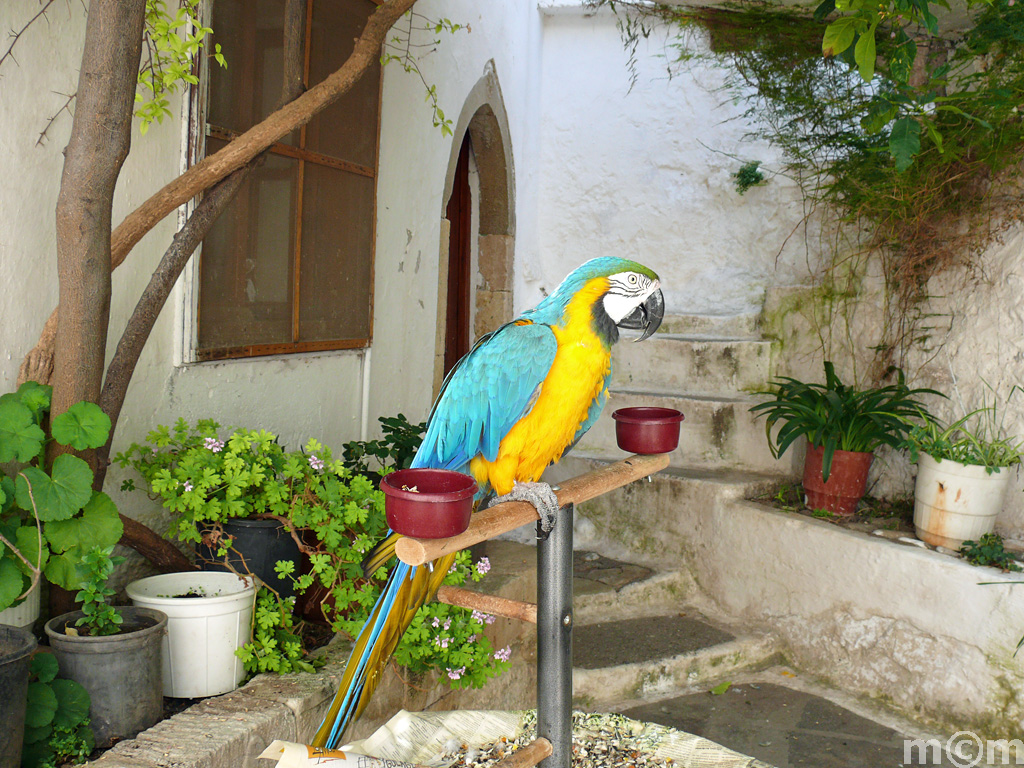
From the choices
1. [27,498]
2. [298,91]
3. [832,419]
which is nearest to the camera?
[27,498]

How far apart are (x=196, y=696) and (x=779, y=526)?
254cm

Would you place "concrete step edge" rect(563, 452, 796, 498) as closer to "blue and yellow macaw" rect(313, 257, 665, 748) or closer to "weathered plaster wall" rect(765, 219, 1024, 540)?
"weathered plaster wall" rect(765, 219, 1024, 540)

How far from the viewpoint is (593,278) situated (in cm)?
167

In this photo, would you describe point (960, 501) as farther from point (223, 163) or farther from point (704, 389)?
point (223, 163)

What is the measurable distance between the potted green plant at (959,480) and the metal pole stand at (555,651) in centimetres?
220

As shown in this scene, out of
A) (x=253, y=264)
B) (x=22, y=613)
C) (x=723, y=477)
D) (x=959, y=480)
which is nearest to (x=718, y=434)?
(x=723, y=477)

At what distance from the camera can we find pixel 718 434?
4211 millimetres

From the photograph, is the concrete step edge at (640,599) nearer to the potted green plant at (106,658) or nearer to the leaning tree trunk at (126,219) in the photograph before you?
the leaning tree trunk at (126,219)

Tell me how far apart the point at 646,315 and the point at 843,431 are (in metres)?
2.17

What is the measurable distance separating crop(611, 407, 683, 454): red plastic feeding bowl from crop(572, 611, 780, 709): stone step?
1.67 metres

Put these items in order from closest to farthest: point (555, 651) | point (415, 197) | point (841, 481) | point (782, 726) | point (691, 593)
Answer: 1. point (555, 651)
2. point (782, 726)
3. point (841, 481)
4. point (415, 197)
5. point (691, 593)

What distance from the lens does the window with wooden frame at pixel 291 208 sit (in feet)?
7.93

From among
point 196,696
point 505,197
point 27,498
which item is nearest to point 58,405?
point 27,498

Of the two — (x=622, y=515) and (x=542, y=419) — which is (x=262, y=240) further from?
(x=622, y=515)
